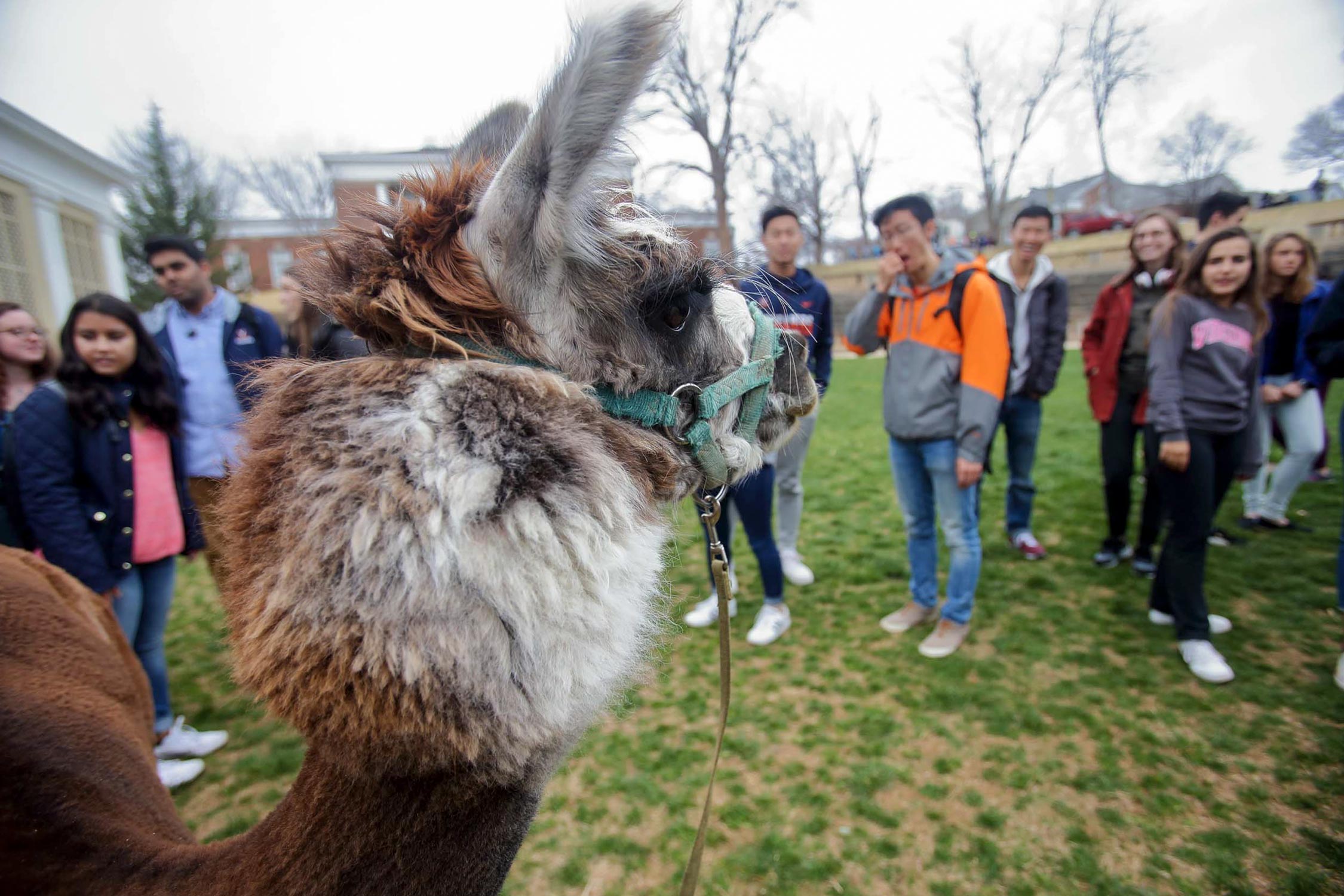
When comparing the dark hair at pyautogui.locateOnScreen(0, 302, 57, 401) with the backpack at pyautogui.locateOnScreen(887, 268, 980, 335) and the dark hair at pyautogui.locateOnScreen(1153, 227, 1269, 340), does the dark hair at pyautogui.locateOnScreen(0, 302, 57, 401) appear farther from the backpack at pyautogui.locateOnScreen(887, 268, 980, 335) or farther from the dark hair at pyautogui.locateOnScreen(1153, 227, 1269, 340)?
the dark hair at pyautogui.locateOnScreen(1153, 227, 1269, 340)

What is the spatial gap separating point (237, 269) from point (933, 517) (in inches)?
1546

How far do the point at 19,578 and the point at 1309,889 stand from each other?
419 centimetres

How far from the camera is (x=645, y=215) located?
1.41 m

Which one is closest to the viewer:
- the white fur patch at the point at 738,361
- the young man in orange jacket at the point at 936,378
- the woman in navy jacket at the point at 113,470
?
the white fur patch at the point at 738,361

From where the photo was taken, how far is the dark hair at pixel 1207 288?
336 centimetres

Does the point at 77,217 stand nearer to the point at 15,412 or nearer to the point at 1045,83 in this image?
the point at 15,412

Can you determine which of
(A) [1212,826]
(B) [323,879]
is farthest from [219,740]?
(A) [1212,826]

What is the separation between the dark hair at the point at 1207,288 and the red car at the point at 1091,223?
3361cm

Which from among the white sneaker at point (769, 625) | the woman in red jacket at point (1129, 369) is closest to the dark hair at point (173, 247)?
the white sneaker at point (769, 625)

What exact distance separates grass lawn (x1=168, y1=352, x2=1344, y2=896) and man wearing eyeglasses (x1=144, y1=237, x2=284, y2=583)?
1.61 meters

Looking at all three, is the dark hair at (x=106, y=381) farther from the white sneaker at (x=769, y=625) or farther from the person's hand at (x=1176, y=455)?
the person's hand at (x=1176, y=455)

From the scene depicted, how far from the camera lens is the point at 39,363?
136 inches

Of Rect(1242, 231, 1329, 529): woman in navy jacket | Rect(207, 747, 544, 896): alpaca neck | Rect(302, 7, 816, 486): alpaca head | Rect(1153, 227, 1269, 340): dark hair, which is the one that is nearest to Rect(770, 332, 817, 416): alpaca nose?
Rect(302, 7, 816, 486): alpaca head

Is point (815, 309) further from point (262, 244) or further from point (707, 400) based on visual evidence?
point (262, 244)
